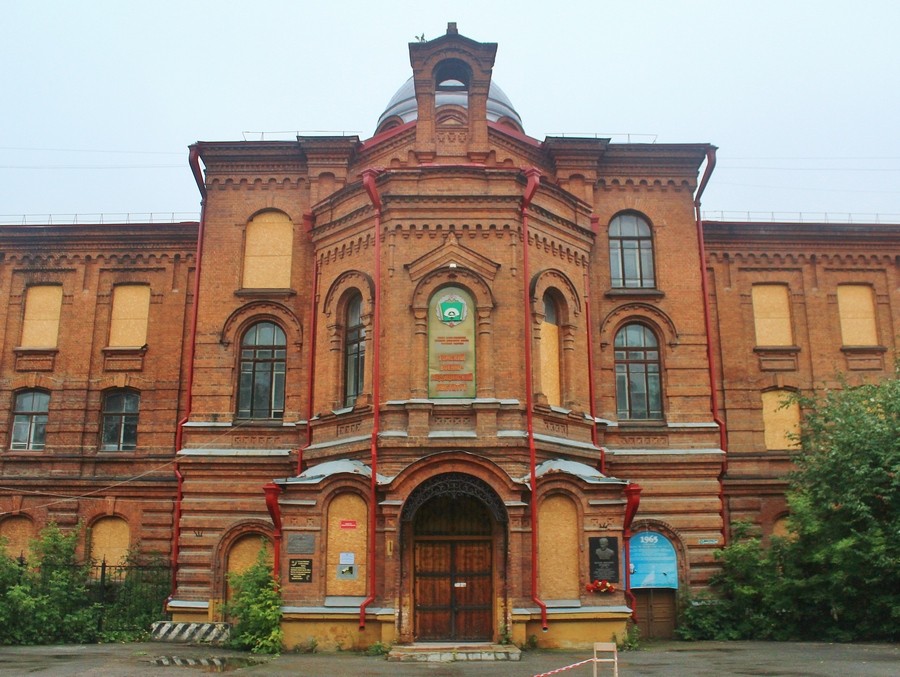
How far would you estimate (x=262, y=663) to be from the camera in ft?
49.7

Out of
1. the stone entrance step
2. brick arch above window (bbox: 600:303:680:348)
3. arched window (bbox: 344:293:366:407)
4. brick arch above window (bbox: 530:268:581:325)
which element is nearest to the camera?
the stone entrance step

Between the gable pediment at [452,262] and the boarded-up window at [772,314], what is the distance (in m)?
9.72

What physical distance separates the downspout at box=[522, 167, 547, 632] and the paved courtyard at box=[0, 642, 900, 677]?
4.31ft

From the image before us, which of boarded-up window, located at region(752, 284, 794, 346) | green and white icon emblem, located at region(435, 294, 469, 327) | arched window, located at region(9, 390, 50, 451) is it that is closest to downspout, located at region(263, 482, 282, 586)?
green and white icon emblem, located at region(435, 294, 469, 327)

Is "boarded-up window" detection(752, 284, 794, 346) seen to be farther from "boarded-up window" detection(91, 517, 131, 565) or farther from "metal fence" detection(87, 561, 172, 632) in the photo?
"boarded-up window" detection(91, 517, 131, 565)

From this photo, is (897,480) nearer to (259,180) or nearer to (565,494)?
(565,494)

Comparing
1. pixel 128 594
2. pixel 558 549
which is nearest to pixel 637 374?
pixel 558 549

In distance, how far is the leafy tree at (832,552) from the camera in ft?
57.3

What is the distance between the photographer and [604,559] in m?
17.1

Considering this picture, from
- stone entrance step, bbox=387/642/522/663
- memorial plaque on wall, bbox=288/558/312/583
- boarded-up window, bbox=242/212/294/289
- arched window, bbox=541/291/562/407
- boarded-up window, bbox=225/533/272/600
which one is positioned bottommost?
stone entrance step, bbox=387/642/522/663

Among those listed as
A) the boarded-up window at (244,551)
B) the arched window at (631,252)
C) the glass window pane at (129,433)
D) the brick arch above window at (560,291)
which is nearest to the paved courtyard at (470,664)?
the boarded-up window at (244,551)

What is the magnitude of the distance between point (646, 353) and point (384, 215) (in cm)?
770

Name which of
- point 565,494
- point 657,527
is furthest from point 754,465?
point 565,494

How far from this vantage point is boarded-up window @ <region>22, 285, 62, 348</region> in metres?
24.3
